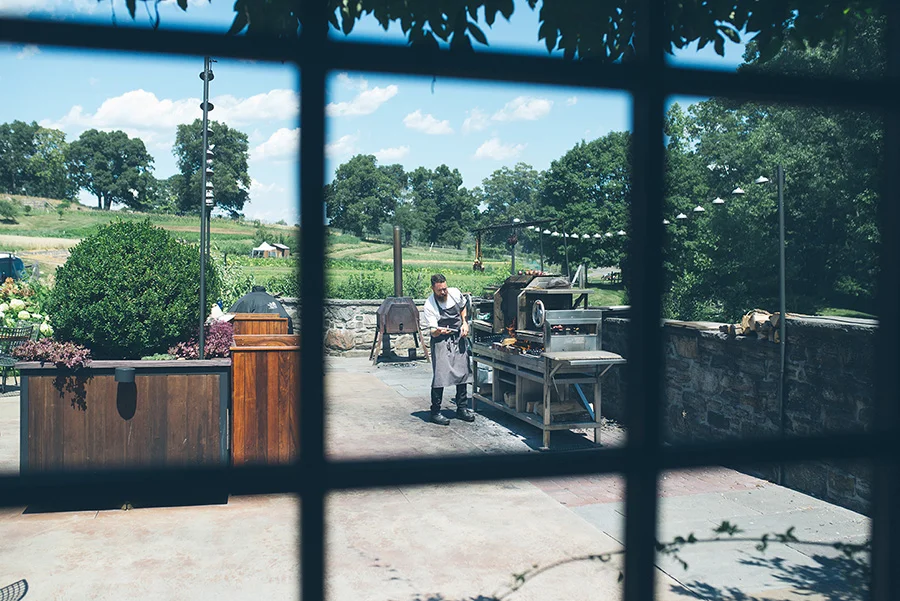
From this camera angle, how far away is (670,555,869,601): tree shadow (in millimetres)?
3456

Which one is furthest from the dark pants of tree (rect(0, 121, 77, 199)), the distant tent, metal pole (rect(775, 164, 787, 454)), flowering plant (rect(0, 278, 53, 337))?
the distant tent

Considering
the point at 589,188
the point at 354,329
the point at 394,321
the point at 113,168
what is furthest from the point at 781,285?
the point at 589,188

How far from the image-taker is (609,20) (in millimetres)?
1390

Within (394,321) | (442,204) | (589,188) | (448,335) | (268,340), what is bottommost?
(394,321)

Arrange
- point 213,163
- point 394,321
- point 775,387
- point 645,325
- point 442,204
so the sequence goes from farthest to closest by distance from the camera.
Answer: point 442,204, point 394,321, point 213,163, point 775,387, point 645,325

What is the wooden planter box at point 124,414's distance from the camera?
178 inches

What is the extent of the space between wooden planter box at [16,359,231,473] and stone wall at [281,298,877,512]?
2.54m

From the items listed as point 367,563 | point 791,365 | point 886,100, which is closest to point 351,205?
point 367,563

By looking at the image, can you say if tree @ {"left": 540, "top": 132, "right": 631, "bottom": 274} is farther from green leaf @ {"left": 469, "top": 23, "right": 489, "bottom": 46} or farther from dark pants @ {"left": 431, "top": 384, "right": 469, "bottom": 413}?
green leaf @ {"left": 469, "top": 23, "right": 489, "bottom": 46}

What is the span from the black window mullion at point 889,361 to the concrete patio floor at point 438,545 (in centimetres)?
198

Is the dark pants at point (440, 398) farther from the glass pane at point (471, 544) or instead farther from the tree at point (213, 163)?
the tree at point (213, 163)

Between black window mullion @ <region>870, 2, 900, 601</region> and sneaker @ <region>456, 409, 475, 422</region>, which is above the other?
black window mullion @ <region>870, 2, 900, 601</region>

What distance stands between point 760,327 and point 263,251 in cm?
2053

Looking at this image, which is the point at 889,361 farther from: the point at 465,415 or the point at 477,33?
the point at 465,415
